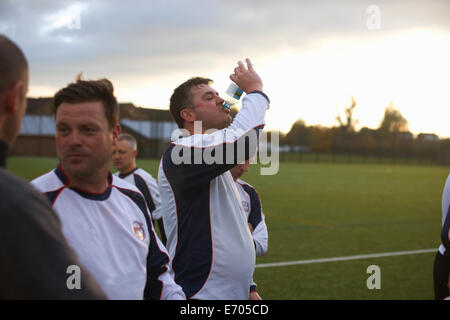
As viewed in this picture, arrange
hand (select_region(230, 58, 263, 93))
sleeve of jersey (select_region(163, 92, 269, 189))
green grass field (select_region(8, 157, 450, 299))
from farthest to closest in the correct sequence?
green grass field (select_region(8, 157, 450, 299))
hand (select_region(230, 58, 263, 93))
sleeve of jersey (select_region(163, 92, 269, 189))

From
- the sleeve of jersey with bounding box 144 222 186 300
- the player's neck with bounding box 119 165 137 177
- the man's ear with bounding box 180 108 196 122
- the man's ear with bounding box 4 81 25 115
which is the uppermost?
the man's ear with bounding box 180 108 196 122

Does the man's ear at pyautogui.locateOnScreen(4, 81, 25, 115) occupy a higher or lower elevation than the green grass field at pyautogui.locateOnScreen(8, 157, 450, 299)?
higher

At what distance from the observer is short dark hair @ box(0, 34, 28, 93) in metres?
1.32

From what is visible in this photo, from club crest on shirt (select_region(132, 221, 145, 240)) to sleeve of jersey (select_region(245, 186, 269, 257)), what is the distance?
2.00m

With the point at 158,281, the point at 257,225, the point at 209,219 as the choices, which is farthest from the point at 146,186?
the point at 158,281

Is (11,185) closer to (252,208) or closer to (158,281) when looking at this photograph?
(158,281)

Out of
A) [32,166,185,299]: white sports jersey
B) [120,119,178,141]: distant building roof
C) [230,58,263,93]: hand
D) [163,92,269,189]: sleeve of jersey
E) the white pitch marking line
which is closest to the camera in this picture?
[32,166,185,299]: white sports jersey

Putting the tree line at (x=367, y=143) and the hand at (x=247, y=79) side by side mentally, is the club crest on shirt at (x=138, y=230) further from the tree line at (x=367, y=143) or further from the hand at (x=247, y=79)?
the tree line at (x=367, y=143)

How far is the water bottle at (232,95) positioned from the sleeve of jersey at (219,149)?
13.2 inches

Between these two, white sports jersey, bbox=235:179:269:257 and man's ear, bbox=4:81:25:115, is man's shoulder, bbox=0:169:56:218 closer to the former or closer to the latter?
man's ear, bbox=4:81:25:115

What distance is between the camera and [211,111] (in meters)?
3.23

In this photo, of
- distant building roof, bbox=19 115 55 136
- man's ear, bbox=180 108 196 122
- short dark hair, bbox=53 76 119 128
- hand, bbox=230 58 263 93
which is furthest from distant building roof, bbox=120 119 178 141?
short dark hair, bbox=53 76 119 128

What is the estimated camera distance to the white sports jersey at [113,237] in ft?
6.72
